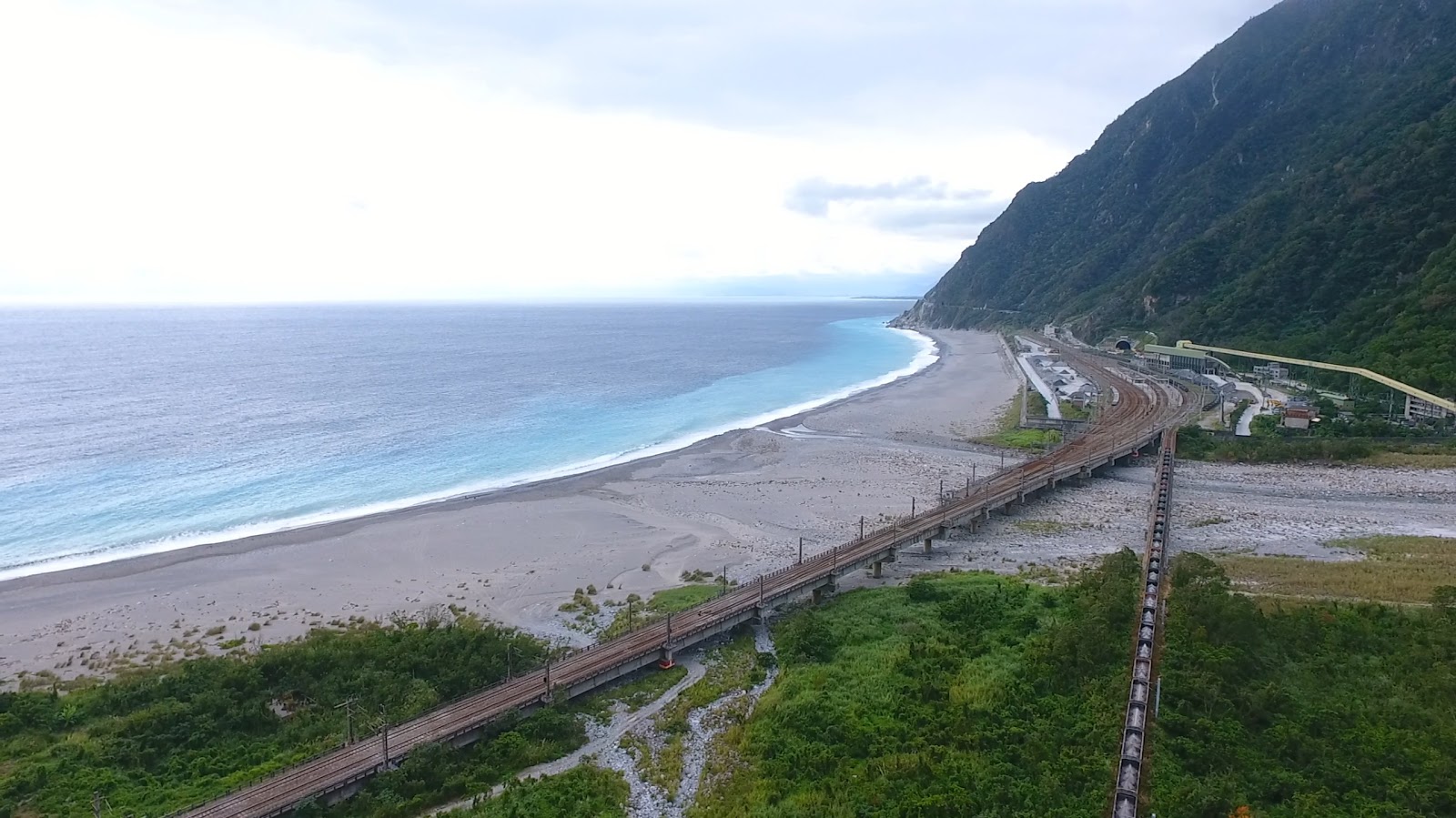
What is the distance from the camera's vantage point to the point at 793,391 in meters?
93.1

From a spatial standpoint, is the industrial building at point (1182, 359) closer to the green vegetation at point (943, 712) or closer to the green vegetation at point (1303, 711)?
the green vegetation at point (1303, 711)

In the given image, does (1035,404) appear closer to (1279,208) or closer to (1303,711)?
(1303,711)

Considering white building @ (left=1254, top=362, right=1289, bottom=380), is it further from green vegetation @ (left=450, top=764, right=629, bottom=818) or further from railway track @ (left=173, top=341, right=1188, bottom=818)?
green vegetation @ (left=450, top=764, right=629, bottom=818)

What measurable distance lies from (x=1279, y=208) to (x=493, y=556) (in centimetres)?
11618

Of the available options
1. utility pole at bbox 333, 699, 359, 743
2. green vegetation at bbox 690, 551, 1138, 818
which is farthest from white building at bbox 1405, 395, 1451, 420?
utility pole at bbox 333, 699, 359, 743

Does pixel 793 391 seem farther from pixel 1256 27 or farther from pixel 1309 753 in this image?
pixel 1256 27

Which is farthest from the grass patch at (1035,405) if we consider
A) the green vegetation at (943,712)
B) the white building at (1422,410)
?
the green vegetation at (943,712)

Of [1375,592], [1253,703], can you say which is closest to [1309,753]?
[1253,703]

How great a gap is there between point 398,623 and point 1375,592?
35.1 m

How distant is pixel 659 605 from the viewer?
97.0 ft

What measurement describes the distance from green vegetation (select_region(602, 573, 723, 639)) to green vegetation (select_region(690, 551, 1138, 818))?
4422 mm

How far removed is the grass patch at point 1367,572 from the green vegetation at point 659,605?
66.2 feet

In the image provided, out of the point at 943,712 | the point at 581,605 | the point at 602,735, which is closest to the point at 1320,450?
the point at 943,712

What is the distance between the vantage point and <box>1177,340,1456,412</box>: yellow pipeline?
165ft
